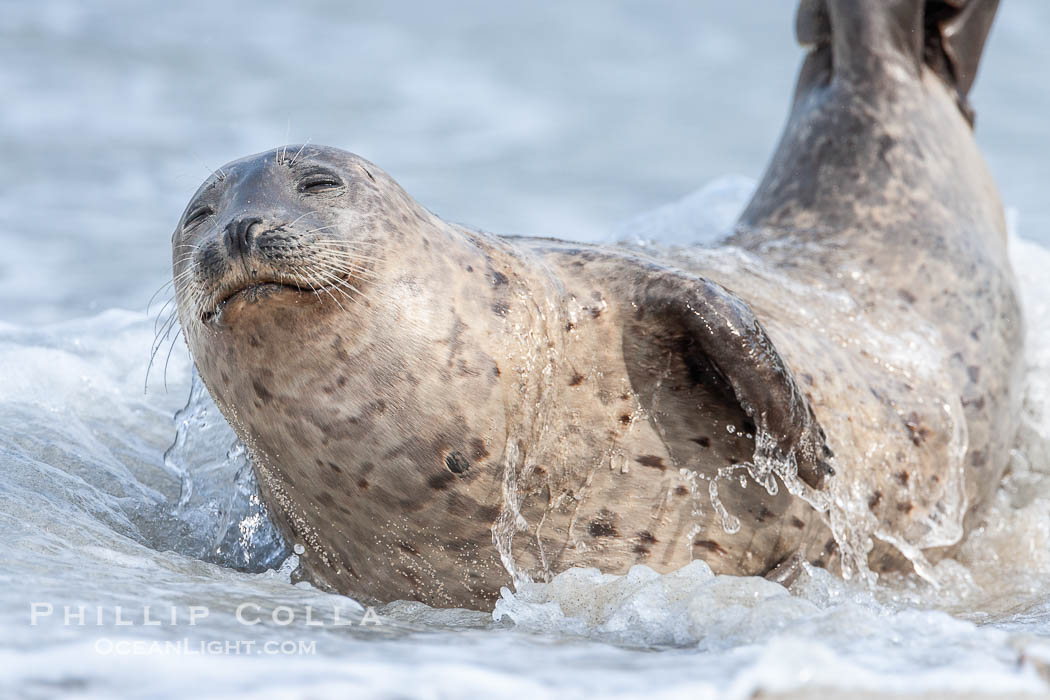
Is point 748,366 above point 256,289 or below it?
below

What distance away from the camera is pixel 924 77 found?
16.1 ft

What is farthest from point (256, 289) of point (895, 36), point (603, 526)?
point (895, 36)

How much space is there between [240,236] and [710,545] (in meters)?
1.42

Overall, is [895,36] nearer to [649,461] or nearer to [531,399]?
[649,461]

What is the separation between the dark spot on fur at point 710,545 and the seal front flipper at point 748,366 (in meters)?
0.25

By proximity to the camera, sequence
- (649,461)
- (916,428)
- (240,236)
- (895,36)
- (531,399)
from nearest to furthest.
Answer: (240,236), (531,399), (649,461), (916,428), (895,36)

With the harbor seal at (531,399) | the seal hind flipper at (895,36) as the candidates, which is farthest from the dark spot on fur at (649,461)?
the seal hind flipper at (895,36)

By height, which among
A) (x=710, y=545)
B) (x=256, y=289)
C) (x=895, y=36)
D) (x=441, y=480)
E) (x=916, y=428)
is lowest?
(x=710, y=545)

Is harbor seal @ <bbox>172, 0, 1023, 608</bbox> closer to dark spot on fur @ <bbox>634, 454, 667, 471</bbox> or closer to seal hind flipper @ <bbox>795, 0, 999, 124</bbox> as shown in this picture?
dark spot on fur @ <bbox>634, 454, 667, 471</bbox>

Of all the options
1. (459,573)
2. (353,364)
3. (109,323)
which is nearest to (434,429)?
(353,364)

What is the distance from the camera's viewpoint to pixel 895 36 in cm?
489

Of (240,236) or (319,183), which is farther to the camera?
(319,183)

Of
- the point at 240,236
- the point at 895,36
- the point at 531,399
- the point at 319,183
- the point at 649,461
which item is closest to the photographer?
the point at 240,236

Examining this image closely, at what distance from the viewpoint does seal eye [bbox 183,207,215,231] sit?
287 cm
